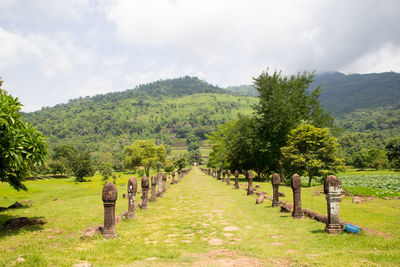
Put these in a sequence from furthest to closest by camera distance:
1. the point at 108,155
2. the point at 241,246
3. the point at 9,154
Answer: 1. the point at 108,155
2. the point at 9,154
3. the point at 241,246

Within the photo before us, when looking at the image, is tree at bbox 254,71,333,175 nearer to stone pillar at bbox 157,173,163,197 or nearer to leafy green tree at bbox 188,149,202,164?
stone pillar at bbox 157,173,163,197

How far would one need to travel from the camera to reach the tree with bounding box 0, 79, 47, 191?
812cm

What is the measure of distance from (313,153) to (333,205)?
18.6m

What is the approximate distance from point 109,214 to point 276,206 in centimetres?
901

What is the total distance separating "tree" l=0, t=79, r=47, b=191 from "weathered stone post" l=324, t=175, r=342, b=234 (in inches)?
402

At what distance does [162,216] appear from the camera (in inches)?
444

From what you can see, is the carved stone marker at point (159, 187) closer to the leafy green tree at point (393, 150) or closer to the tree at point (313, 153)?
the tree at point (313, 153)

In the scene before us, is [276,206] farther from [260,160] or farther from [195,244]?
[260,160]

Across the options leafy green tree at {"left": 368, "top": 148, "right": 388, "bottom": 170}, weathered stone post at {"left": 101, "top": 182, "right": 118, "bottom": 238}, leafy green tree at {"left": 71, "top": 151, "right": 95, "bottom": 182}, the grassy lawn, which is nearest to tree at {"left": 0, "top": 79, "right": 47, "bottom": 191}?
the grassy lawn

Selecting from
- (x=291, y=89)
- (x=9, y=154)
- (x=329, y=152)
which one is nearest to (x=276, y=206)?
(x=9, y=154)

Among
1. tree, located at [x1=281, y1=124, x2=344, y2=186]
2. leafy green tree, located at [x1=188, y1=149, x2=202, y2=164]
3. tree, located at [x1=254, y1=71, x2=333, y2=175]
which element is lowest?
leafy green tree, located at [x1=188, y1=149, x2=202, y2=164]

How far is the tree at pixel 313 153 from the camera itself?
23.9 m

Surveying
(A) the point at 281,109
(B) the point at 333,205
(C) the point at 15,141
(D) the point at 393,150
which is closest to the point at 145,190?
(C) the point at 15,141

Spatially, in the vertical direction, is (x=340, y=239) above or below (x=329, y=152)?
below
